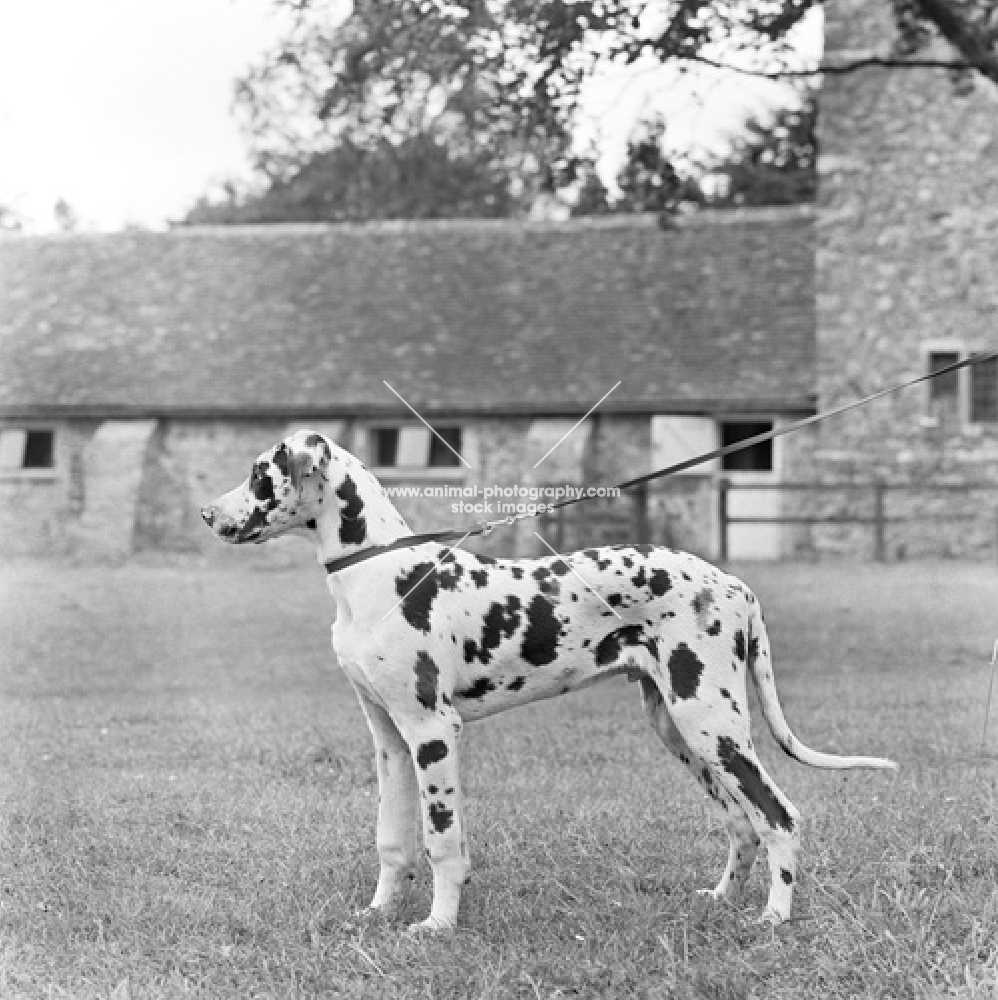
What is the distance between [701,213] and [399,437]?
793 cm

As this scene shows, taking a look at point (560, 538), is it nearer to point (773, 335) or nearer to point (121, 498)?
point (773, 335)

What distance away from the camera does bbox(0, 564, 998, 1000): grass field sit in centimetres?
545

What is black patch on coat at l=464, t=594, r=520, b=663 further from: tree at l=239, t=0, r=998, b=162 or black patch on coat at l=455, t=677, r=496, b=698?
tree at l=239, t=0, r=998, b=162

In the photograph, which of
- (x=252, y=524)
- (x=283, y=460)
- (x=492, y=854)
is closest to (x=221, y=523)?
(x=252, y=524)

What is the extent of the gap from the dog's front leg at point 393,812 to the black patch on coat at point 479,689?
31 centimetres

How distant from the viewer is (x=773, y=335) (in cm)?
2980

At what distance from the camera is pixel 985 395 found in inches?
1139

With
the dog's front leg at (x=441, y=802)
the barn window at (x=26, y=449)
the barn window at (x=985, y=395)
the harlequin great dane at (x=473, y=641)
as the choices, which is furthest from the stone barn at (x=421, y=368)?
the dog's front leg at (x=441, y=802)

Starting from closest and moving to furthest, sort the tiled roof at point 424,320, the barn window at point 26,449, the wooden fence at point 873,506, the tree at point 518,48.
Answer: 1. the tree at point 518,48
2. the wooden fence at point 873,506
3. the tiled roof at point 424,320
4. the barn window at point 26,449

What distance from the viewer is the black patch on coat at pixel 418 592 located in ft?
19.3

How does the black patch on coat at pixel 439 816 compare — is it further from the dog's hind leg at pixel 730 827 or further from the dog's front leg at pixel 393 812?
the dog's hind leg at pixel 730 827

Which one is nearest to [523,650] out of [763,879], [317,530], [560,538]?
[317,530]

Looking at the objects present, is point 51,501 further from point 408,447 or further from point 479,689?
point 479,689

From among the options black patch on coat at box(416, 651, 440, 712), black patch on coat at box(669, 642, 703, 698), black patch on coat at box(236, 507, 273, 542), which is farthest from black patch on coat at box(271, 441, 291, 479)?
black patch on coat at box(669, 642, 703, 698)
